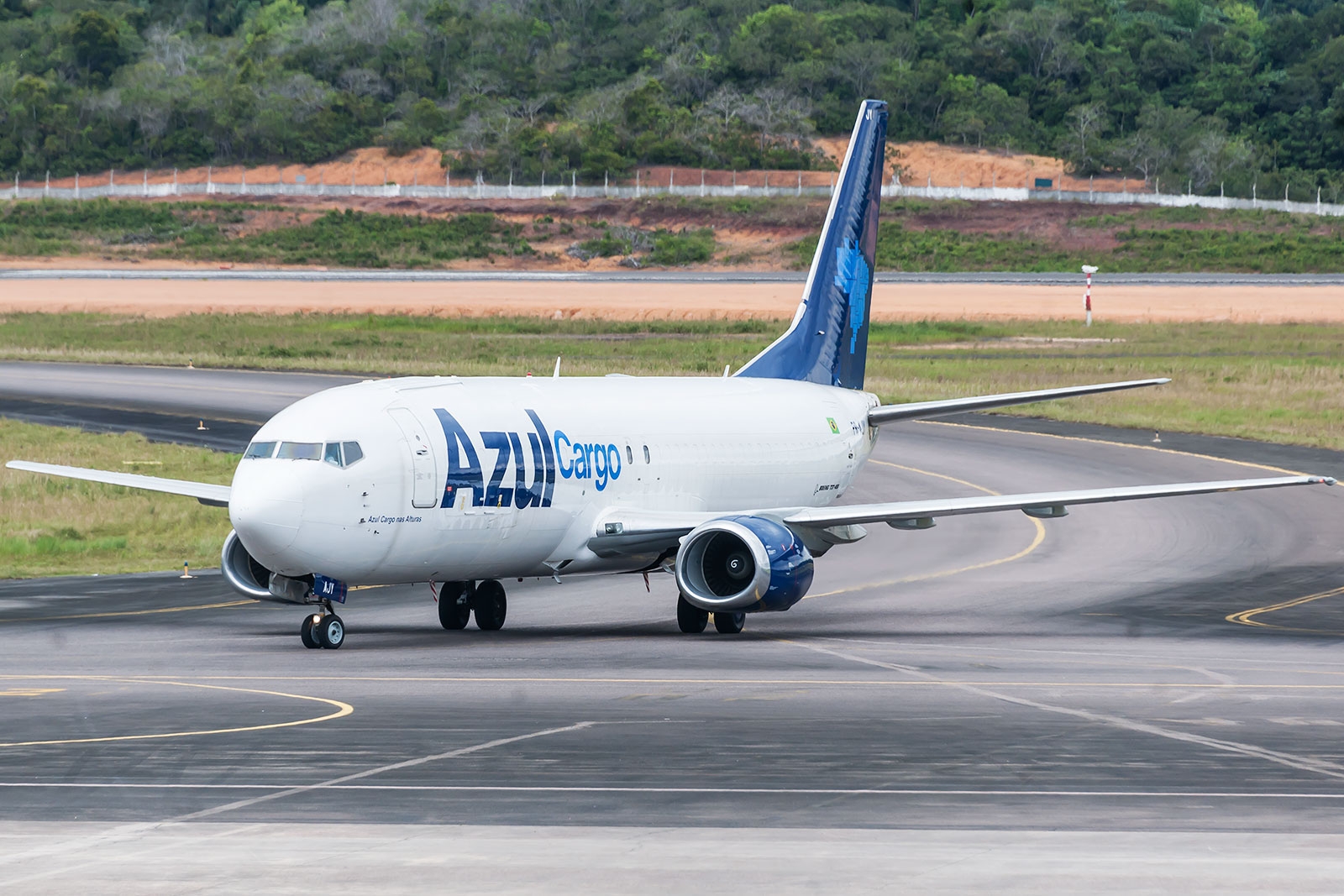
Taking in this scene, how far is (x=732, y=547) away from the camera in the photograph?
99.1 feet

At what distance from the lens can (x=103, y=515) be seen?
46969 mm

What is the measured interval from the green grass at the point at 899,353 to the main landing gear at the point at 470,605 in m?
39.3

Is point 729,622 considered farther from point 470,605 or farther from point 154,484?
point 154,484

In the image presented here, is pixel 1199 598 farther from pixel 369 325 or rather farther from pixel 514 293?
pixel 514 293

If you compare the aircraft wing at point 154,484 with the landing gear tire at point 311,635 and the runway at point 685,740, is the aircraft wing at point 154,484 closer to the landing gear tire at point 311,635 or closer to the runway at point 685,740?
the runway at point 685,740

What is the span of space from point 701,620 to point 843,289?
38.1ft

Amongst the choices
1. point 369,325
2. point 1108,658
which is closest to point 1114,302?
point 369,325

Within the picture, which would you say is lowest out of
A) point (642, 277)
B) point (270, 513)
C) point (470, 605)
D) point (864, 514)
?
point (470, 605)

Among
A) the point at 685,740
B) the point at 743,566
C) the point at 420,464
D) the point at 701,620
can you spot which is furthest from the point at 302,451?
the point at 685,740

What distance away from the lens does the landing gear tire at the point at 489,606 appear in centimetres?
3170

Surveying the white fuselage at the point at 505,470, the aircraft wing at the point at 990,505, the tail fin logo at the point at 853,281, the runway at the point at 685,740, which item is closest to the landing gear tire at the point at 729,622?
the runway at the point at 685,740

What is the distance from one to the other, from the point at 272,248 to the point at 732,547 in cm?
16130

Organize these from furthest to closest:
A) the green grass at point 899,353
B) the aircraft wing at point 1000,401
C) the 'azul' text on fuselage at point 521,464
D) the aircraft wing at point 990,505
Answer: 1. the green grass at point 899,353
2. the aircraft wing at point 1000,401
3. the aircraft wing at point 990,505
4. the 'azul' text on fuselage at point 521,464

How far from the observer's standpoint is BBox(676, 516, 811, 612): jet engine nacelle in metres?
28.9
